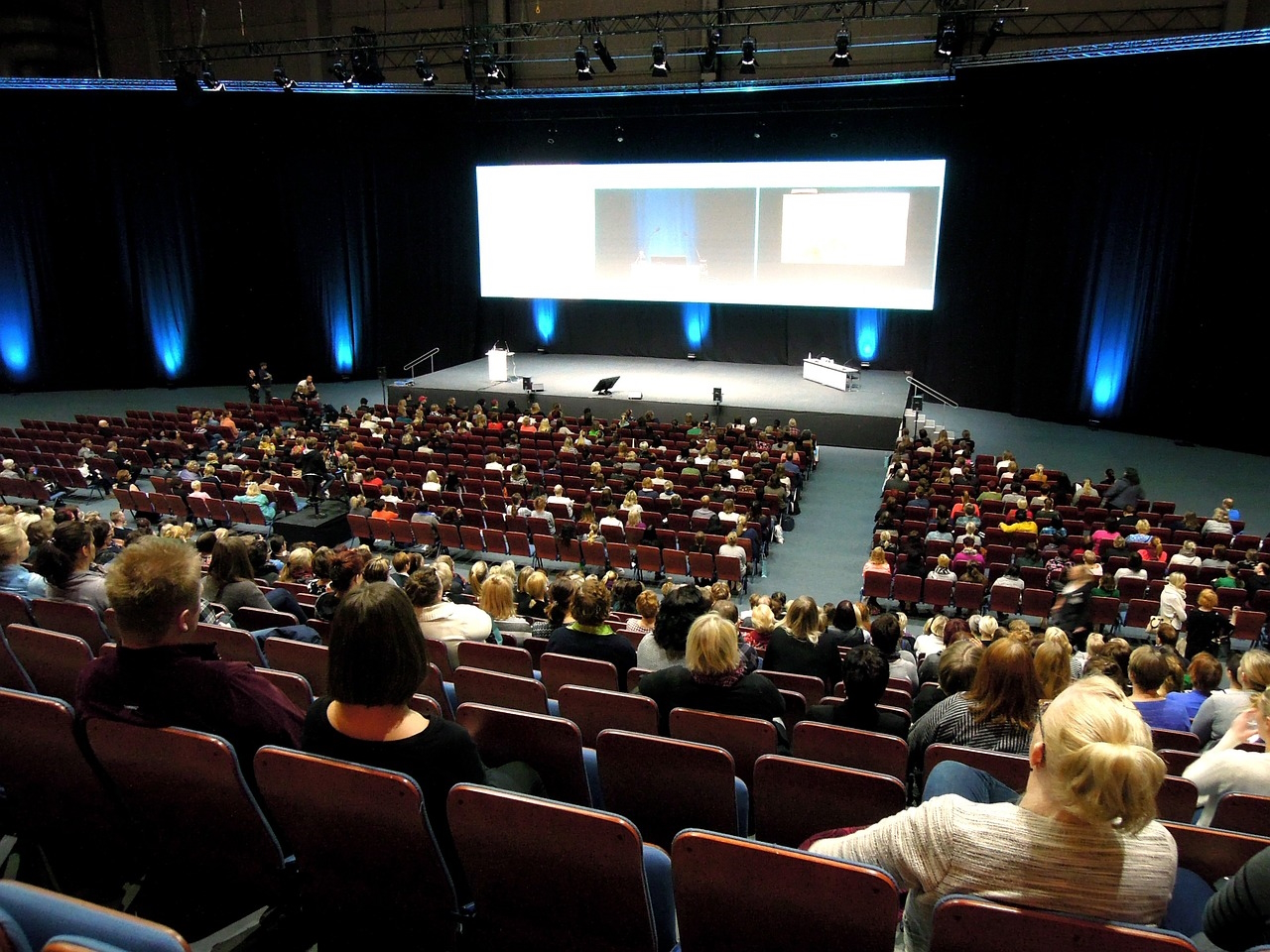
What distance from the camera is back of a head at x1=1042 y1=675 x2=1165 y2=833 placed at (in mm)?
1656

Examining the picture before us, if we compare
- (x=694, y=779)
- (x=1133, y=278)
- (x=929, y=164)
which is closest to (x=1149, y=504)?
(x=1133, y=278)

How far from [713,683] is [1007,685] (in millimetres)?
1161

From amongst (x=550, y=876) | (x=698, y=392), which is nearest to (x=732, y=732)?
(x=550, y=876)

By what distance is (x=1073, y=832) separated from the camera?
1.74 meters

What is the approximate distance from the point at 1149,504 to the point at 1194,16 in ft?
33.8

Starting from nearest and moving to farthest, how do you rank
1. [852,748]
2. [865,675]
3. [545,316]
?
[852,748], [865,675], [545,316]

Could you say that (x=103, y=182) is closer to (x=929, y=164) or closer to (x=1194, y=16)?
(x=929, y=164)

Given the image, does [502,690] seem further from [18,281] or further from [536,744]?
[18,281]

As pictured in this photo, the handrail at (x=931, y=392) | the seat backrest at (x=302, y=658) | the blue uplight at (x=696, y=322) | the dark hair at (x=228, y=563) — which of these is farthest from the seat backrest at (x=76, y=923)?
the blue uplight at (x=696, y=322)

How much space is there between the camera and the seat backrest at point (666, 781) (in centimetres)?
282

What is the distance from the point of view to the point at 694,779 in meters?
2.87

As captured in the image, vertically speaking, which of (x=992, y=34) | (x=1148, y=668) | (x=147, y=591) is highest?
(x=992, y=34)

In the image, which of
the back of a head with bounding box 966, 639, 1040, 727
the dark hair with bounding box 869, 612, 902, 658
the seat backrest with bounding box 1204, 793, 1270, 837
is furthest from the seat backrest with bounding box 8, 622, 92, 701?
the seat backrest with bounding box 1204, 793, 1270, 837

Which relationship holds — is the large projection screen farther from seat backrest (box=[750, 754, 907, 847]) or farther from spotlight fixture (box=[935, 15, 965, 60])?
seat backrest (box=[750, 754, 907, 847])
